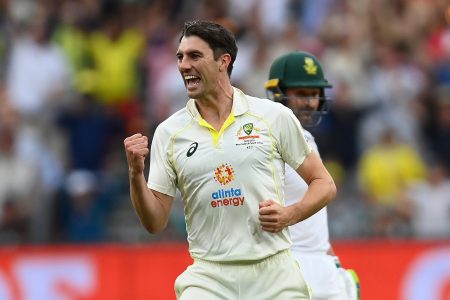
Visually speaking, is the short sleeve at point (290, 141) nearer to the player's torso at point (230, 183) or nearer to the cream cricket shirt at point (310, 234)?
the player's torso at point (230, 183)

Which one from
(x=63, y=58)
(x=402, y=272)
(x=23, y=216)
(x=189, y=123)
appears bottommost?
(x=402, y=272)

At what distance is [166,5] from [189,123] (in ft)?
29.2

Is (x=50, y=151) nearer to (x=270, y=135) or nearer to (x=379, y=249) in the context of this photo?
(x=379, y=249)

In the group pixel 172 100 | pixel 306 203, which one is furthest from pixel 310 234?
pixel 172 100

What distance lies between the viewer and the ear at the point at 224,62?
682cm

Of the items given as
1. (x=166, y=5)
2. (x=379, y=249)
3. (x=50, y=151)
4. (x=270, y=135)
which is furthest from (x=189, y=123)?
(x=166, y=5)

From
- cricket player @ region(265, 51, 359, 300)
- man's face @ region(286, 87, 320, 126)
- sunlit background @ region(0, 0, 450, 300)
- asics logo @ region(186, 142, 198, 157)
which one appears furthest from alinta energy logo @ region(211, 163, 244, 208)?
sunlit background @ region(0, 0, 450, 300)

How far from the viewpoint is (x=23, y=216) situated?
42.5 feet

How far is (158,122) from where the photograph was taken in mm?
13680

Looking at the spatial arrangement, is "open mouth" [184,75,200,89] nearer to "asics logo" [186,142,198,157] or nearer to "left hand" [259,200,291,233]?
"asics logo" [186,142,198,157]

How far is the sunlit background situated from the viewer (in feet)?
40.7

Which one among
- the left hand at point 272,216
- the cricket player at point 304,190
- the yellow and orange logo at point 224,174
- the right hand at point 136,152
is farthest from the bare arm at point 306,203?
the cricket player at point 304,190

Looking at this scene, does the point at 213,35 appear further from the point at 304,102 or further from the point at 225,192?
the point at 304,102

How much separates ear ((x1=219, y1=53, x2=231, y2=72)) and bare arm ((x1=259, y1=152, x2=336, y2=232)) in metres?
0.70
